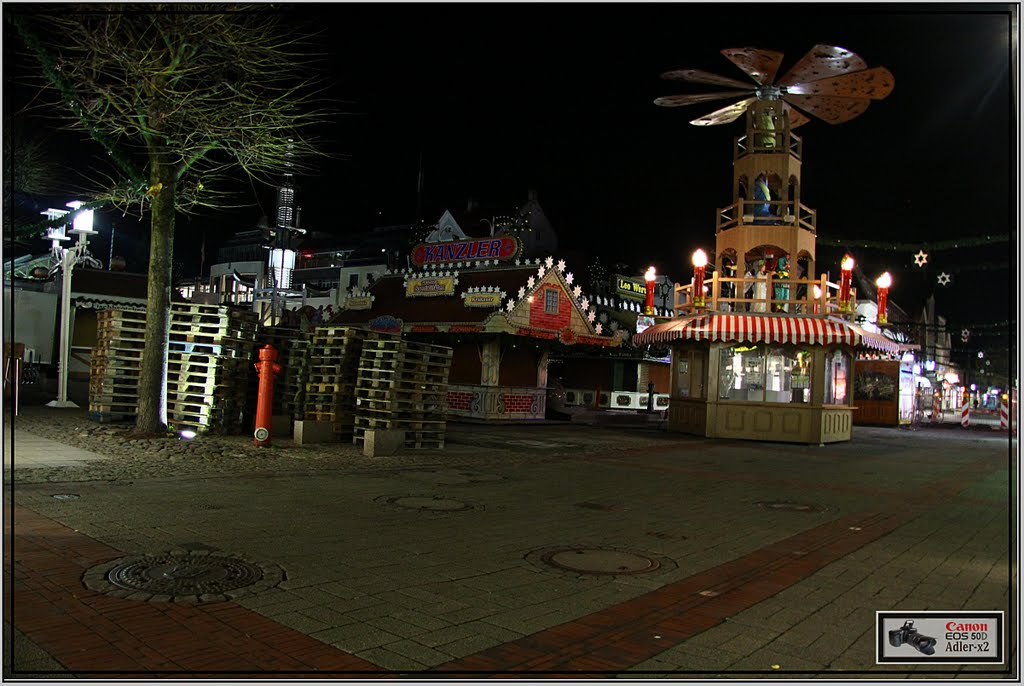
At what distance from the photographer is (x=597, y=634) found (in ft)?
14.9

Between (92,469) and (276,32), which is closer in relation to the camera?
(92,469)

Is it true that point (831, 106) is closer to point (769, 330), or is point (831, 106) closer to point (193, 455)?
point (769, 330)

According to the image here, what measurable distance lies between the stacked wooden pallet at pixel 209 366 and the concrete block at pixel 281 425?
0.62 metres

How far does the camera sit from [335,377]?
1394 centimetres

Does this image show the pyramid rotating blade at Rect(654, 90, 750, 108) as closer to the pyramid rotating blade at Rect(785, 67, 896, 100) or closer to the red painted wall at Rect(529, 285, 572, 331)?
the pyramid rotating blade at Rect(785, 67, 896, 100)

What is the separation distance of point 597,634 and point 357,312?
26.0 metres

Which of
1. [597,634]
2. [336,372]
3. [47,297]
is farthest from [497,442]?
[47,297]

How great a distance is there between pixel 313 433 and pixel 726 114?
1571 centimetres

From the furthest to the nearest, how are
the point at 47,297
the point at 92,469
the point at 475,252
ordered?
the point at 47,297, the point at 475,252, the point at 92,469

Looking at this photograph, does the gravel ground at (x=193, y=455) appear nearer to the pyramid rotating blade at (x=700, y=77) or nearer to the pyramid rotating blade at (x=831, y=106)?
the pyramid rotating blade at (x=700, y=77)

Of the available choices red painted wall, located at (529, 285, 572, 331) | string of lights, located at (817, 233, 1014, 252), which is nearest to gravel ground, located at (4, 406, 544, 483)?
red painted wall, located at (529, 285, 572, 331)

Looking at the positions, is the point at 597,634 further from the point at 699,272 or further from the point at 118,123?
the point at 699,272

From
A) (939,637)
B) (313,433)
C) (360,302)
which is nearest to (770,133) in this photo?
(313,433)

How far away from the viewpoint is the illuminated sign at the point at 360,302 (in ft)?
95.1
